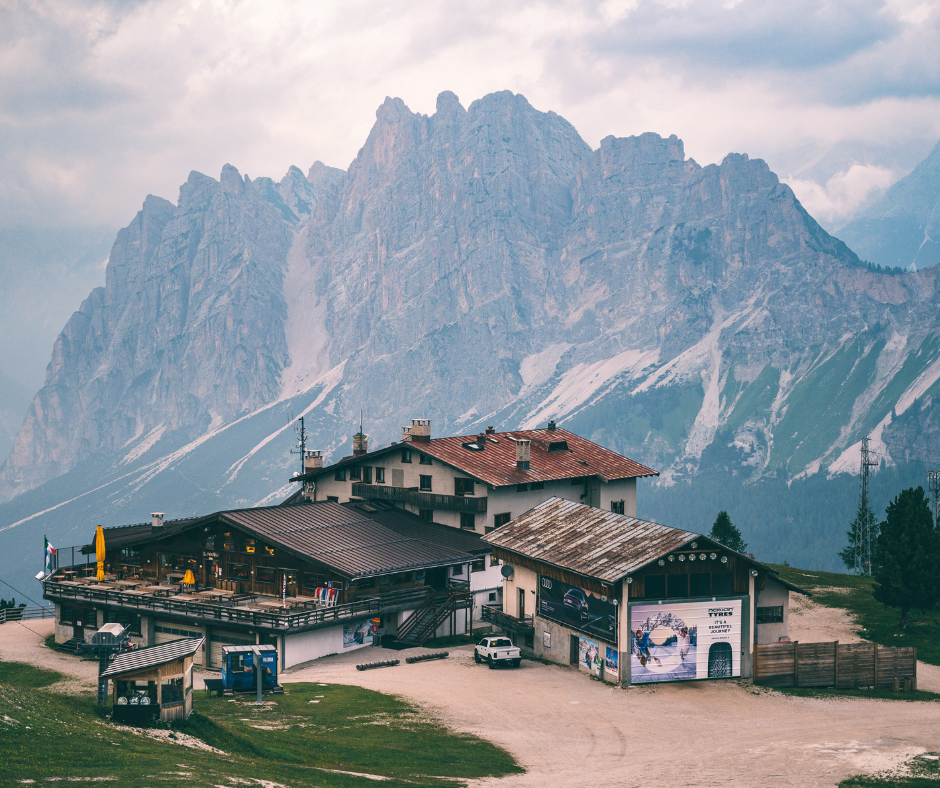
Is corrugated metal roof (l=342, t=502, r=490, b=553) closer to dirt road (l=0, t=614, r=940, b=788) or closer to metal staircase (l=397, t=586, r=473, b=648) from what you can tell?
metal staircase (l=397, t=586, r=473, b=648)

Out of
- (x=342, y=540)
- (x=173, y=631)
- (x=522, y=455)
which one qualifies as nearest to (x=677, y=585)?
(x=342, y=540)

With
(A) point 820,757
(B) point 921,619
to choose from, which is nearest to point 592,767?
(A) point 820,757

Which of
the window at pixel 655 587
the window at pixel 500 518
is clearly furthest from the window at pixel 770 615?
the window at pixel 500 518

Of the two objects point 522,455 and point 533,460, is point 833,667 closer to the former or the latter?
point 522,455

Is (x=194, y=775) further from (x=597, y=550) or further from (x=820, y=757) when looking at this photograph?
(x=597, y=550)

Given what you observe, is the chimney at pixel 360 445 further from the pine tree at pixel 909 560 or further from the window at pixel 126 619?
the pine tree at pixel 909 560

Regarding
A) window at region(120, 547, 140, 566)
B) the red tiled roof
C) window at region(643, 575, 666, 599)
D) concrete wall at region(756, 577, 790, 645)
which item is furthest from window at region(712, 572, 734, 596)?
window at region(120, 547, 140, 566)

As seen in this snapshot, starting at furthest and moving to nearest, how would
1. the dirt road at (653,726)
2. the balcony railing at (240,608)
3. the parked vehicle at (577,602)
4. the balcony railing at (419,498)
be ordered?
the balcony railing at (419,498), the balcony railing at (240,608), the parked vehicle at (577,602), the dirt road at (653,726)

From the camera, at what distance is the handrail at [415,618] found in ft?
263

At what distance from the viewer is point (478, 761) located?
47.5 metres

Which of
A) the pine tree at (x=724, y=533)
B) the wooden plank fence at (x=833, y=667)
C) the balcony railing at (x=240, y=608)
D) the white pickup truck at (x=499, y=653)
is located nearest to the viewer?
the wooden plank fence at (x=833, y=667)

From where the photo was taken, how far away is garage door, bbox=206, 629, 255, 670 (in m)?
76.7

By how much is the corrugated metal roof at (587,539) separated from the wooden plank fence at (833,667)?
29.3 feet

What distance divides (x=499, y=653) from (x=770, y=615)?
18269 mm
